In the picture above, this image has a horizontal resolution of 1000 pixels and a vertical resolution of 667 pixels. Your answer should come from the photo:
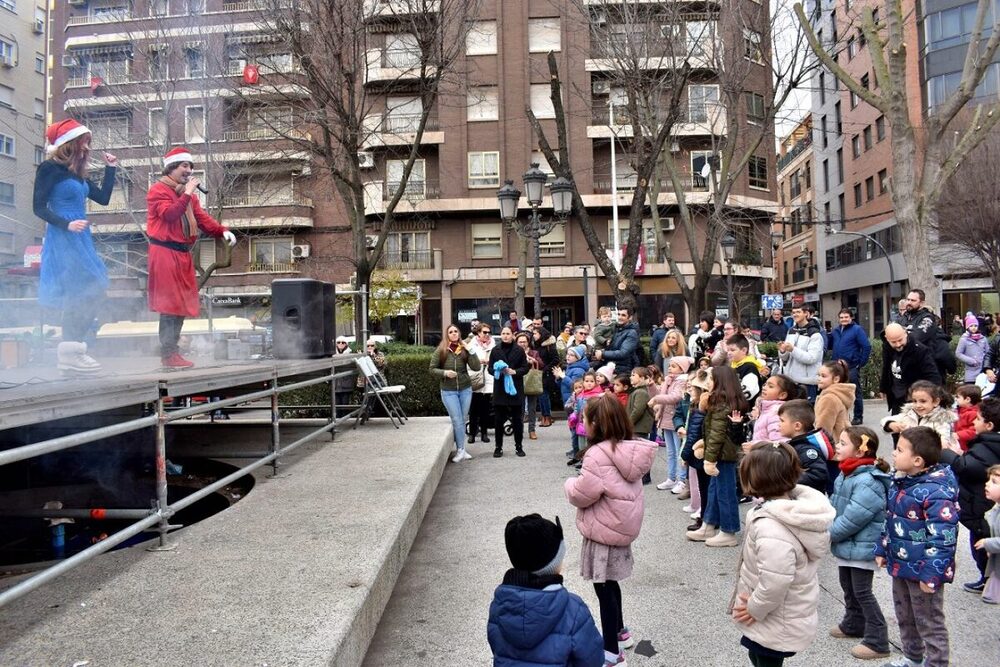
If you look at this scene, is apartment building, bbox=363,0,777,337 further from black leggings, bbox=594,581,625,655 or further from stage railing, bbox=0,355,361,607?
black leggings, bbox=594,581,625,655

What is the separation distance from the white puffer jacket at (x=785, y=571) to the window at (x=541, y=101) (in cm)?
3101

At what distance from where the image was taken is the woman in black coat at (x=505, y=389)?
927 centimetres

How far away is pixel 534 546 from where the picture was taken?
257cm

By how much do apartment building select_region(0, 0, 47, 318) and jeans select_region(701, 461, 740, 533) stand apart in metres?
5.62

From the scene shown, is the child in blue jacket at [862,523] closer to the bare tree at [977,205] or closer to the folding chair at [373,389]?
the folding chair at [373,389]

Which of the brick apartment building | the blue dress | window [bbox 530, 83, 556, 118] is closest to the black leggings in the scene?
the blue dress

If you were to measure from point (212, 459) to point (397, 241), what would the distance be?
25.9 meters

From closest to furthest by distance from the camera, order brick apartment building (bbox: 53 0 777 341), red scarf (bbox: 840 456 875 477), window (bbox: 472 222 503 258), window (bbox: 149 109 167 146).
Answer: red scarf (bbox: 840 456 875 477), window (bbox: 149 109 167 146), brick apartment building (bbox: 53 0 777 341), window (bbox: 472 222 503 258)

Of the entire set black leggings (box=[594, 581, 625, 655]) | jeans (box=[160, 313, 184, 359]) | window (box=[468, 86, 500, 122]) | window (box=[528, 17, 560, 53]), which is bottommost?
black leggings (box=[594, 581, 625, 655])

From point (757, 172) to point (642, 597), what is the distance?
106 feet

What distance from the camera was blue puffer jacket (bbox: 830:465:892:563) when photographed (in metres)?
3.70

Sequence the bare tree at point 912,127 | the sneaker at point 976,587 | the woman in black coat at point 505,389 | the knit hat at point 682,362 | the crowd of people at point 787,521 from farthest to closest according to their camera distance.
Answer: the bare tree at point 912,127
the woman in black coat at point 505,389
the knit hat at point 682,362
the sneaker at point 976,587
the crowd of people at point 787,521

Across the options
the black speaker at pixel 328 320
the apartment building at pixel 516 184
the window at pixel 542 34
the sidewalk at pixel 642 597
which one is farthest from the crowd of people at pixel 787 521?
the window at pixel 542 34

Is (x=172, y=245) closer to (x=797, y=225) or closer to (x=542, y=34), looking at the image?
(x=542, y=34)
